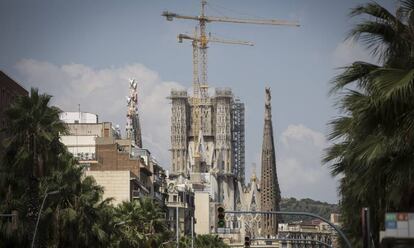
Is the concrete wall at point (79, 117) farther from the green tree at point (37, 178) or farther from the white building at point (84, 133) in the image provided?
the green tree at point (37, 178)

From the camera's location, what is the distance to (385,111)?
31094 mm

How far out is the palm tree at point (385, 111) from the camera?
100.0ft

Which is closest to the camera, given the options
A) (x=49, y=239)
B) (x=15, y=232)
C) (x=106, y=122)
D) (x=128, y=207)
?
(x=15, y=232)

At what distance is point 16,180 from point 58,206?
319 cm

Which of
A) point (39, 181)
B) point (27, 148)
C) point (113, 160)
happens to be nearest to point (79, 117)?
point (113, 160)

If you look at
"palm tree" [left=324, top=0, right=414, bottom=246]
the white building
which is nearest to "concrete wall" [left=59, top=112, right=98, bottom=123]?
the white building

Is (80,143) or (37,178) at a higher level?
(80,143)

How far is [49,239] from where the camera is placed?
72.2 metres

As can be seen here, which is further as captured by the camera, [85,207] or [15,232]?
[85,207]

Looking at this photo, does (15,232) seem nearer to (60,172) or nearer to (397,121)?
(60,172)

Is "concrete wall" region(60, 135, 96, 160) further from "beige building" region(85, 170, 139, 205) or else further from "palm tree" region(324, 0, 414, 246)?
"palm tree" region(324, 0, 414, 246)

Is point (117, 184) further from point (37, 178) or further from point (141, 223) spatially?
point (37, 178)

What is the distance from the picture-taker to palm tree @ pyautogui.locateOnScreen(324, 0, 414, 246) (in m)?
30.5

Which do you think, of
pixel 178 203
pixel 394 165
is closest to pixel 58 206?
pixel 394 165
